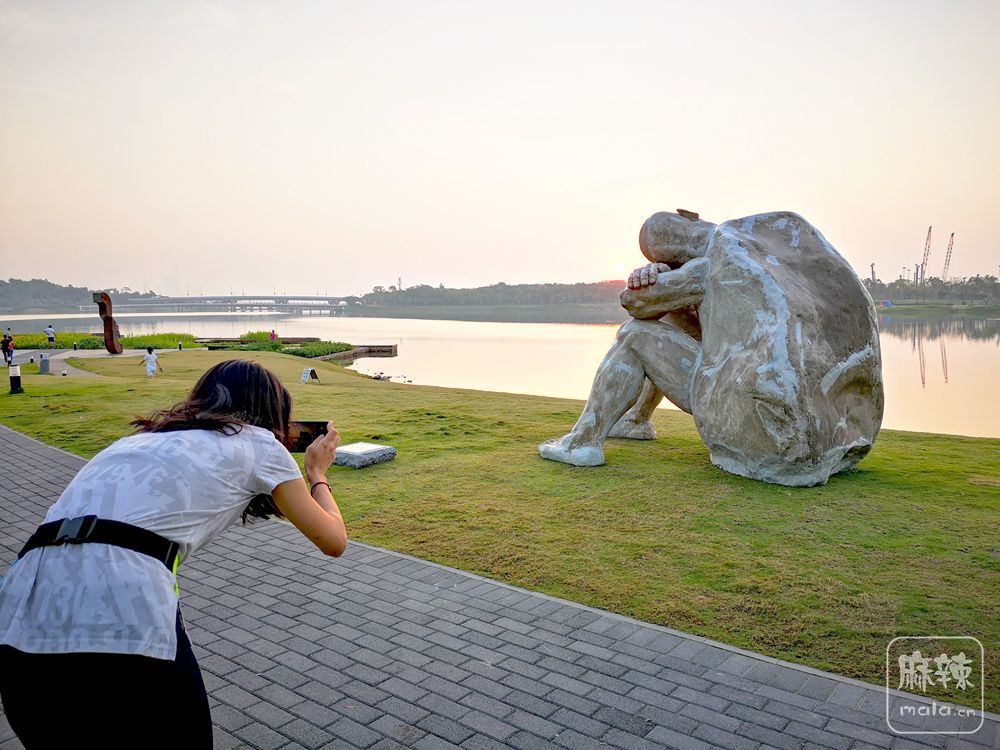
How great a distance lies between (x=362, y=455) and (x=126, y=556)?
251 inches

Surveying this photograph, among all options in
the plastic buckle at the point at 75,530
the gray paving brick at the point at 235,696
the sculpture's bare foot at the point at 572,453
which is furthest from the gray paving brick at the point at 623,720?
the sculpture's bare foot at the point at 572,453

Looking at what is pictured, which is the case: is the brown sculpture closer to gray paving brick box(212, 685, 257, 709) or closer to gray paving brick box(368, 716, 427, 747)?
gray paving brick box(212, 685, 257, 709)

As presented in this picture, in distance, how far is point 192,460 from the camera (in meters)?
2.28

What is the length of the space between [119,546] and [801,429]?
19.5 ft

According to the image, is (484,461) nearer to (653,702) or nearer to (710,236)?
(710,236)

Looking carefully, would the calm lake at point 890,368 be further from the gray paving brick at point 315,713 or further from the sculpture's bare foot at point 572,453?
the gray paving brick at point 315,713

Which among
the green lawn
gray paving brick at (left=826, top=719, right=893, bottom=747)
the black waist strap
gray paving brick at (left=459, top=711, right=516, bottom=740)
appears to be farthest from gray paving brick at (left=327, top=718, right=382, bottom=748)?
gray paving brick at (left=826, top=719, right=893, bottom=747)

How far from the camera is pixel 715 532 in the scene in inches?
233

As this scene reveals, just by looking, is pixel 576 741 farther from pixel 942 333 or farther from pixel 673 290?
pixel 942 333

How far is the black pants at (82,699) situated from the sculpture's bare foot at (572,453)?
6283 millimetres

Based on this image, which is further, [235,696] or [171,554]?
[235,696]

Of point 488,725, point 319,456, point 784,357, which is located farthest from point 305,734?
point 784,357

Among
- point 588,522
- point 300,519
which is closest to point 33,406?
point 588,522

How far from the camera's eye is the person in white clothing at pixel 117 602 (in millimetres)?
2041
